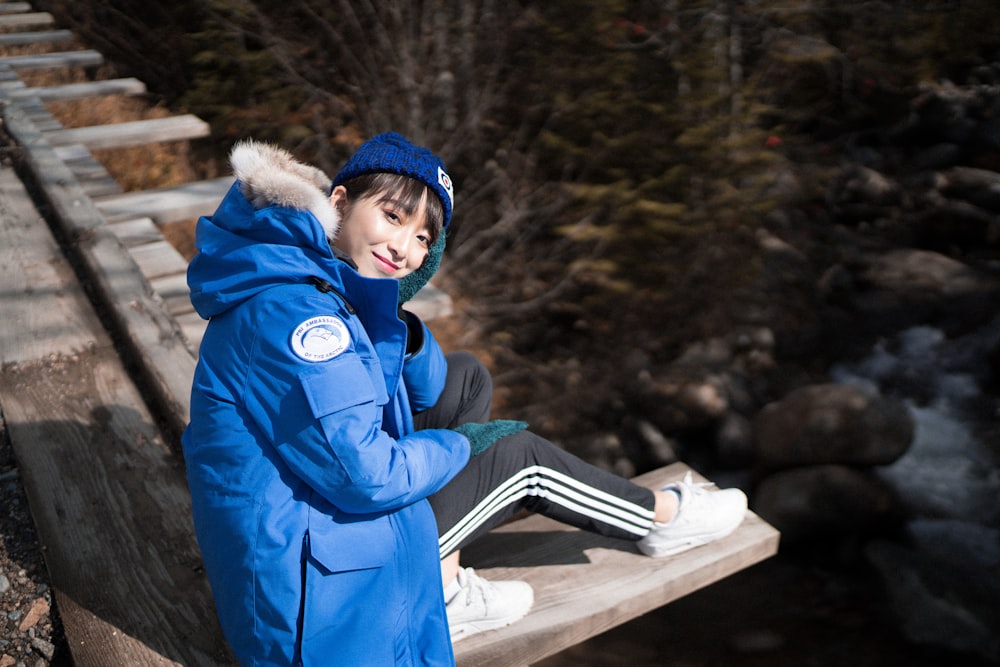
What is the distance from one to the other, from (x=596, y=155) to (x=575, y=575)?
3553mm

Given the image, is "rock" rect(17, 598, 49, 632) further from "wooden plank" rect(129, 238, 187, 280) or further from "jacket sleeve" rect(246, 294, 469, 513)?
"wooden plank" rect(129, 238, 187, 280)

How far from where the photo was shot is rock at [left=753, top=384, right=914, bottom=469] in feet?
14.5

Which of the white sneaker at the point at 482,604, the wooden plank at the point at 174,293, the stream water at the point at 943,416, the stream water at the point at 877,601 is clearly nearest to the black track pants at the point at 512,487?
the white sneaker at the point at 482,604

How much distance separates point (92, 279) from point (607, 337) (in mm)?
3147

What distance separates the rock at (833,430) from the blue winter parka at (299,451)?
3.27m

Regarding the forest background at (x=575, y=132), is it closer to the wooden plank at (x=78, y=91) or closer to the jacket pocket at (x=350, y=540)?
the wooden plank at (x=78, y=91)

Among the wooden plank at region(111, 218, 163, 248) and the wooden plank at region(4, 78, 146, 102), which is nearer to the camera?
the wooden plank at region(111, 218, 163, 248)

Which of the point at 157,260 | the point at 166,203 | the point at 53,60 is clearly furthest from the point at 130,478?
the point at 53,60

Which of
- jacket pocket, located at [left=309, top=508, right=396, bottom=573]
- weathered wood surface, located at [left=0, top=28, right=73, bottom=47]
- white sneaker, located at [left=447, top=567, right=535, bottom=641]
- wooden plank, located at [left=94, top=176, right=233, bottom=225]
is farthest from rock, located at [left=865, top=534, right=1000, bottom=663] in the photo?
weathered wood surface, located at [left=0, top=28, right=73, bottom=47]

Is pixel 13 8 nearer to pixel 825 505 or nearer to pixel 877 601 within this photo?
pixel 825 505

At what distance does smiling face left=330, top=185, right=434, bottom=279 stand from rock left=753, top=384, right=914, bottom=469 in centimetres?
320

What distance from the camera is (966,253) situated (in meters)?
5.89

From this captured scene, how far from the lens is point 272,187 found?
1.58 m

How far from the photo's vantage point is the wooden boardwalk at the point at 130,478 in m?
1.86
